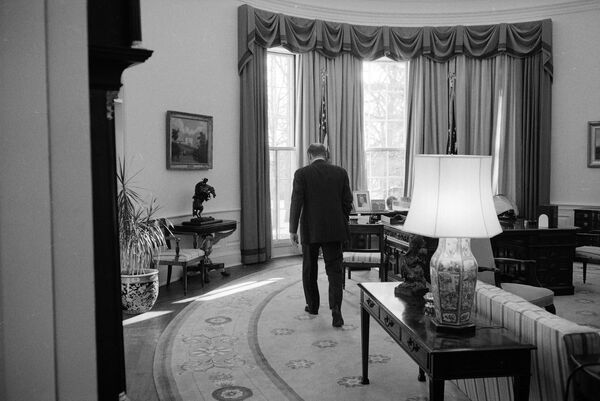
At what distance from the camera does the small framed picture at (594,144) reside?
958cm

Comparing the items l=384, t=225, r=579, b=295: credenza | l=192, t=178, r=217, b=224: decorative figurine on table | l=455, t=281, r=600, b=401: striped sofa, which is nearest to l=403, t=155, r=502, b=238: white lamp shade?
l=455, t=281, r=600, b=401: striped sofa

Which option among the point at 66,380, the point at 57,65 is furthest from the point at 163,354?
the point at 57,65

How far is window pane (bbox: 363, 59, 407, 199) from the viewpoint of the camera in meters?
10.2

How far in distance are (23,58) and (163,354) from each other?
3.01m

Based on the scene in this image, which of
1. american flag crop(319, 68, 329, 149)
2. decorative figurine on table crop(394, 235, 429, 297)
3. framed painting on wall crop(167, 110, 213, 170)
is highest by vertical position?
american flag crop(319, 68, 329, 149)

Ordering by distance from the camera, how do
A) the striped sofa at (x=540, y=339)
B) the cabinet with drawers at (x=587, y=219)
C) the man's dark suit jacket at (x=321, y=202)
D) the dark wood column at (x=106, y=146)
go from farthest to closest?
1. the cabinet with drawers at (x=587, y=219)
2. the man's dark suit jacket at (x=321, y=202)
3. the striped sofa at (x=540, y=339)
4. the dark wood column at (x=106, y=146)

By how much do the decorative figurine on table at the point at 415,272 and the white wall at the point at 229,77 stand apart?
4.42 metres

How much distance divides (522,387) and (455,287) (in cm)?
53

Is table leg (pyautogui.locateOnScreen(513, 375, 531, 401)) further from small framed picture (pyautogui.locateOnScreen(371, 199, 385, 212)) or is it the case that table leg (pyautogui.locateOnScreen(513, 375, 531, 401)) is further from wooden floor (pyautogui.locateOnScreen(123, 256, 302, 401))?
small framed picture (pyautogui.locateOnScreen(371, 199, 385, 212))

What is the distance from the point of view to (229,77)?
28.3ft

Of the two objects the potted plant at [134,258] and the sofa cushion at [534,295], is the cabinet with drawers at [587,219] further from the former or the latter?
the potted plant at [134,258]

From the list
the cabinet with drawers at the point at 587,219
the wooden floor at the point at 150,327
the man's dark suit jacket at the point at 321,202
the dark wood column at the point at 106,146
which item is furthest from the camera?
the cabinet with drawers at the point at 587,219

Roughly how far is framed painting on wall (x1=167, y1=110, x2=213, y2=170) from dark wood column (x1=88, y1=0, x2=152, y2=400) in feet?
17.8

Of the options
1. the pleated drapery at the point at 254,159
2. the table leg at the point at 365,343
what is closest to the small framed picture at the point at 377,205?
the pleated drapery at the point at 254,159
